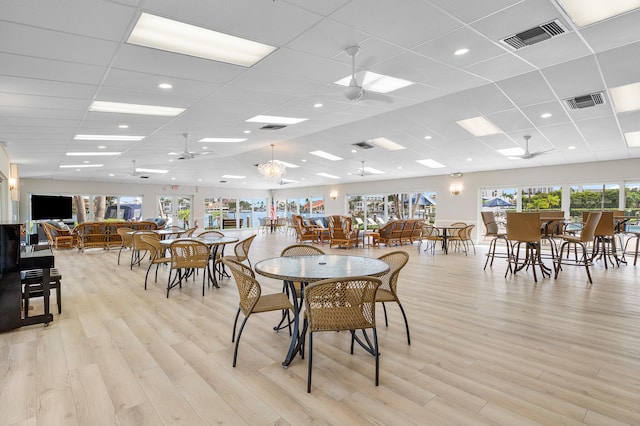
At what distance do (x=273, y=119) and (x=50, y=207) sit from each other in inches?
439

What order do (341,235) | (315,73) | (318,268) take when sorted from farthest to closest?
1. (341,235)
2. (315,73)
3. (318,268)

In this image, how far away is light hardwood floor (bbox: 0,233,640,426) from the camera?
76.3 inches

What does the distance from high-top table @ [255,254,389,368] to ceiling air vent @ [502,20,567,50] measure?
2.76 meters

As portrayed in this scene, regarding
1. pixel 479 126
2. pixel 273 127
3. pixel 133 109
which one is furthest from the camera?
pixel 479 126

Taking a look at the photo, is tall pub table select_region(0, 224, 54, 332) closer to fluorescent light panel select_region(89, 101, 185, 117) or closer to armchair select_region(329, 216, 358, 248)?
fluorescent light panel select_region(89, 101, 185, 117)

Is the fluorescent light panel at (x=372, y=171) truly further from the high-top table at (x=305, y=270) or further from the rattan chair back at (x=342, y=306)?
the rattan chair back at (x=342, y=306)

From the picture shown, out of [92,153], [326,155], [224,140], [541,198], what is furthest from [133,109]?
[541,198]

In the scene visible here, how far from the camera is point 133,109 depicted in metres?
4.84

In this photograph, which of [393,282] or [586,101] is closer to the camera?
[393,282]

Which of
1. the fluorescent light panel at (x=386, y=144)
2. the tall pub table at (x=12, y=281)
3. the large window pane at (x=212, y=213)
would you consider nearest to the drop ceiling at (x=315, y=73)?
the fluorescent light panel at (x=386, y=144)

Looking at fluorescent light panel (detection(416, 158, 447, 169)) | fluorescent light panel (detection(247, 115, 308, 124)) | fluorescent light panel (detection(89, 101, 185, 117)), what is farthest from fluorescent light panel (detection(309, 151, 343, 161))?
fluorescent light panel (detection(89, 101, 185, 117))

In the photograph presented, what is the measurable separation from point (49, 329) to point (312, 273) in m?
2.98

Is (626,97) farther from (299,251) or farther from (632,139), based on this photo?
(299,251)

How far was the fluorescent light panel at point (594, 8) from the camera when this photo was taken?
9.56 ft
